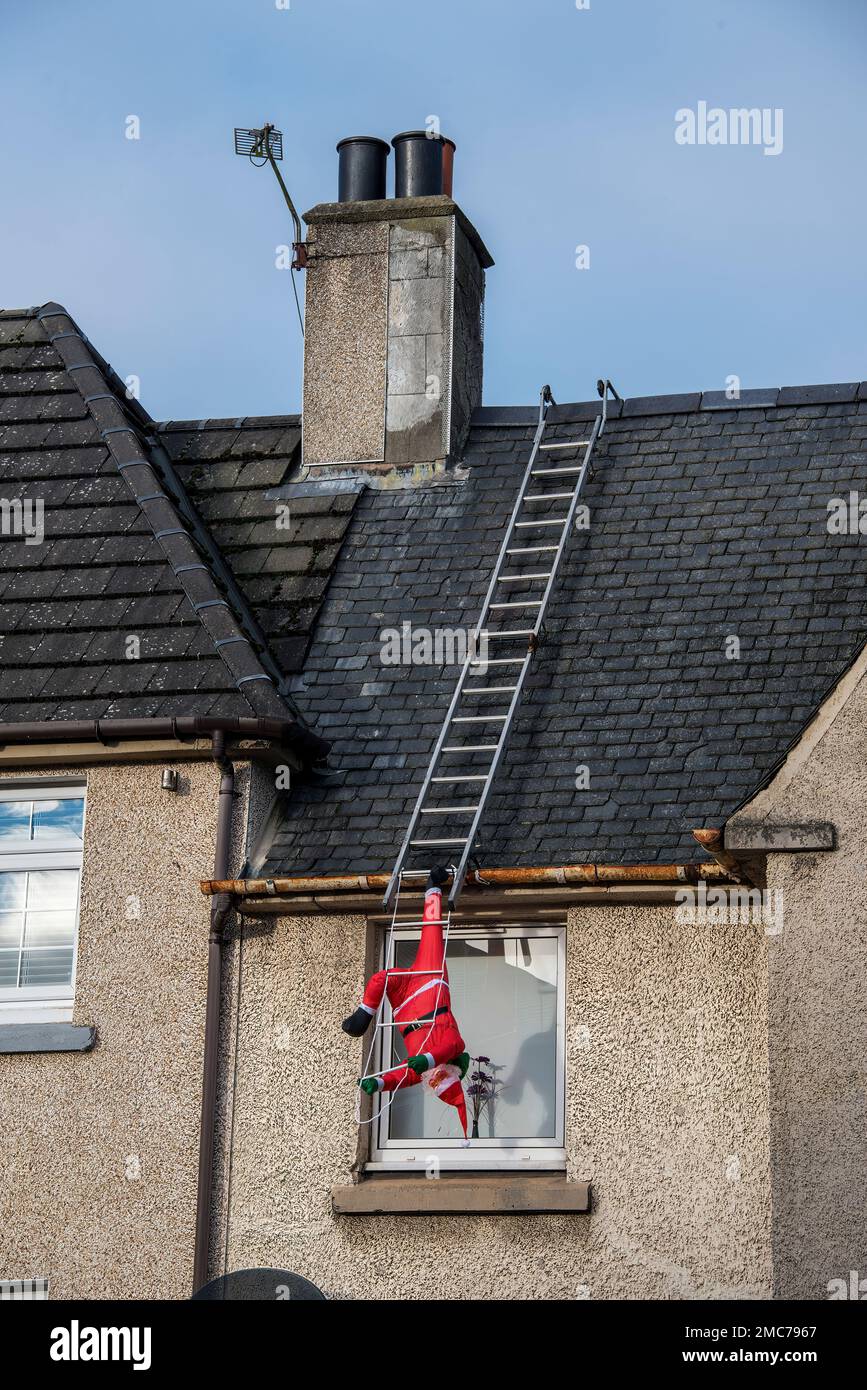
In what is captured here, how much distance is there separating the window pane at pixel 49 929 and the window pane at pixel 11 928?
0.05m

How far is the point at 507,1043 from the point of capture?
39.2ft

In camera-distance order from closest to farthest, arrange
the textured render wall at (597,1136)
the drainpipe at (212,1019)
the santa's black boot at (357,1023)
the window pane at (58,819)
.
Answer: the santa's black boot at (357,1023) → the textured render wall at (597,1136) → the drainpipe at (212,1019) → the window pane at (58,819)

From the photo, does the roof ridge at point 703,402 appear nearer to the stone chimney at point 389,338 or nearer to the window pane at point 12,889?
the stone chimney at point 389,338

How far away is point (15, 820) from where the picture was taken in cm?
1287

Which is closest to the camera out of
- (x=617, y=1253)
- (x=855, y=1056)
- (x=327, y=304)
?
(x=855, y=1056)

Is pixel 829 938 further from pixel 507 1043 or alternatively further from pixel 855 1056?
pixel 507 1043

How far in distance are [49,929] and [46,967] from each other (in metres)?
0.23

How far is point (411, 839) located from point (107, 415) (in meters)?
4.31

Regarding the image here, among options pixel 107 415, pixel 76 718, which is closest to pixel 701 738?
pixel 76 718

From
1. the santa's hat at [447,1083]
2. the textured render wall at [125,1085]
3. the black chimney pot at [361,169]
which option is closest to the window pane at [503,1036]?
the santa's hat at [447,1083]

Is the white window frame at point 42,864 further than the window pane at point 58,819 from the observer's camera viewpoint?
No

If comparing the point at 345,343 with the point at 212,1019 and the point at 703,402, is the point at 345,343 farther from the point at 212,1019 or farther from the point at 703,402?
the point at 212,1019

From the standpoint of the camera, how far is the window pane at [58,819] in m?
12.8
